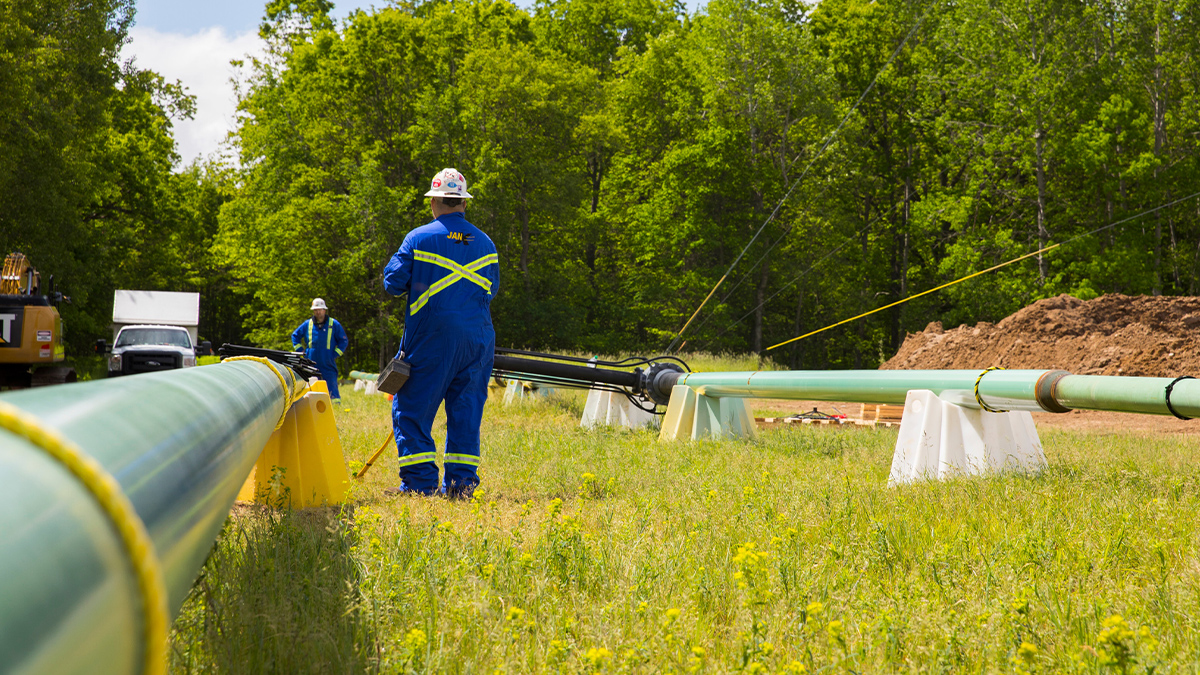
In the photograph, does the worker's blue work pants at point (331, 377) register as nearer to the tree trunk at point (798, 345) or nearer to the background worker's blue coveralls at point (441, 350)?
the background worker's blue coveralls at point (441, 350)

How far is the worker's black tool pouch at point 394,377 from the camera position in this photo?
549 cm

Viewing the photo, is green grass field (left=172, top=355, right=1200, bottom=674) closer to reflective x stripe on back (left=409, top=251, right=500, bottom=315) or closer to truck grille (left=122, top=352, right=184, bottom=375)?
reflective x stripe on back (left=409, top=251, right=500, bottom=315)

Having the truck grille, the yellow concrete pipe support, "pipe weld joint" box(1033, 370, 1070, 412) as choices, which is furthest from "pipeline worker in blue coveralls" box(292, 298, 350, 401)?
the yellow concrete pipe support

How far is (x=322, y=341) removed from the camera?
1366 centimetres

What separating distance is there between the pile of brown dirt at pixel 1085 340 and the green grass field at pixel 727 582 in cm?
1111

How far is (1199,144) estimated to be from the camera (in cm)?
3023

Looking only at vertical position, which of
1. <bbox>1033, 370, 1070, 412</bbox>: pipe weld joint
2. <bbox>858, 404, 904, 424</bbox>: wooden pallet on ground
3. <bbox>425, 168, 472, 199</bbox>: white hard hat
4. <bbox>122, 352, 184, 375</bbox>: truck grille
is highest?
<bbox>425, 168, 472, 199</bbox>: white hard hat

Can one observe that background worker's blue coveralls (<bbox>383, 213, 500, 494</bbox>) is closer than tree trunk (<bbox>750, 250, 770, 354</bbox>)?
Yes

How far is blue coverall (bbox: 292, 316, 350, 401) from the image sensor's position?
13648 mm

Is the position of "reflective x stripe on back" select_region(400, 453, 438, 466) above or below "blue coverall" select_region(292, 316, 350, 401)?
below

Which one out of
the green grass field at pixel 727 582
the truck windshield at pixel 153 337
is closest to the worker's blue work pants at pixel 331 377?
the green grass field at pixel 727 582

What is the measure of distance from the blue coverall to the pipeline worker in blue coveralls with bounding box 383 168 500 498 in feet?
27.1

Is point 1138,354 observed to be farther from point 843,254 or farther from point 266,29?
point 266,29

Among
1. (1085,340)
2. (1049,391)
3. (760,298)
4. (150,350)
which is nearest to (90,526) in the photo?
(1049,391)
